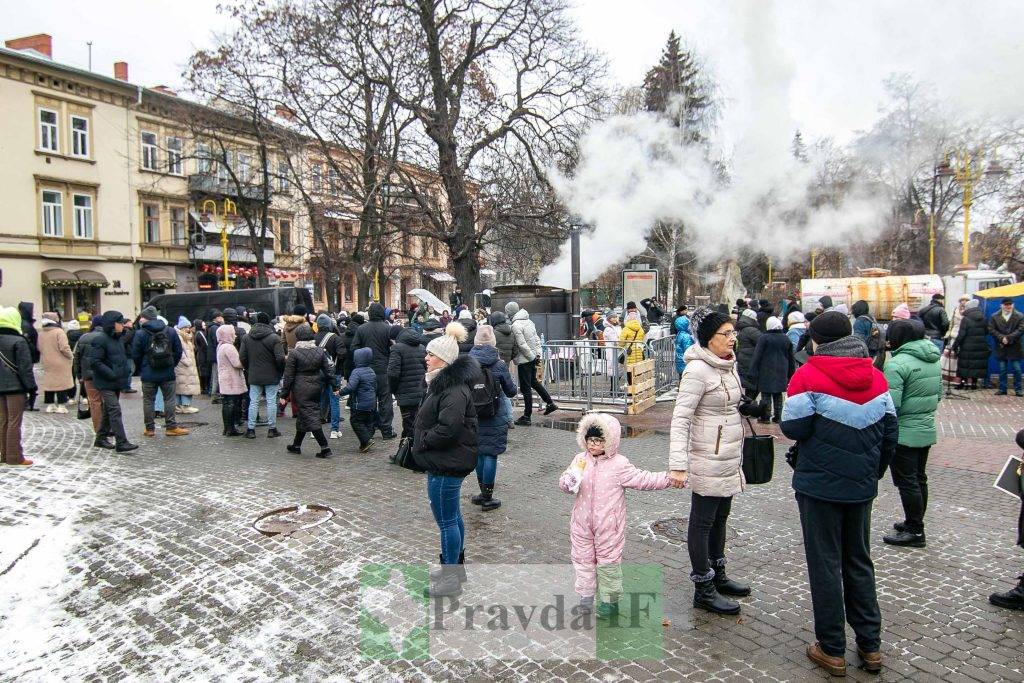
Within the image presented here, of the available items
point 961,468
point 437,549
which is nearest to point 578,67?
point 961,468

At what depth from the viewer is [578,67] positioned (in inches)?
678

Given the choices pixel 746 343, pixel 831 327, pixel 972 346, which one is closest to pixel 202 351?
pixel 746 343

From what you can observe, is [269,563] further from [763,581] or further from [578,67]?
[578,67]

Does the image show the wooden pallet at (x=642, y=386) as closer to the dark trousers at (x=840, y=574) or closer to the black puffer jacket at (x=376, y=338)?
the black puffer jacket at (x=376, y=338)

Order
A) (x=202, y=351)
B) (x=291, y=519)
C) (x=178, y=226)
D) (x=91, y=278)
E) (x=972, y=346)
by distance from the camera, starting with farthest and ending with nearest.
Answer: (x=178, y=226) < (x=91, y=278) < (x=202, y=351) < (x=972, y=346) < (x=291, y=519)

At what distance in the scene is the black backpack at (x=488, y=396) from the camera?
184 inches

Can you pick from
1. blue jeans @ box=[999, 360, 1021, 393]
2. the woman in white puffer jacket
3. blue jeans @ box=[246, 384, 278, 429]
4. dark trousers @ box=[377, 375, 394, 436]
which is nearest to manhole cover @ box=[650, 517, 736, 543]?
the woman in white puffer jacket

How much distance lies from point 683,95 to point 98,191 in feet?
90.8

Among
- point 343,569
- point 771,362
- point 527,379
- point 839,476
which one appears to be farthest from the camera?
point 527,379

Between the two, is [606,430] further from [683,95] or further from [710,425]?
[683,95]

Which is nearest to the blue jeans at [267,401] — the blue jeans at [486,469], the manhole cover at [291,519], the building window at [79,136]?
the manhole cover at [291,519]

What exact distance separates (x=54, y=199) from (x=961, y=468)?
3541cm

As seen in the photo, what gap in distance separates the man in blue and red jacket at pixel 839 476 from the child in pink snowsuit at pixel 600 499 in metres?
0.77

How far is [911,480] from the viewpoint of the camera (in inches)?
196
